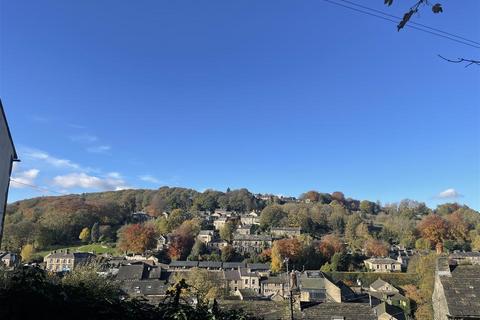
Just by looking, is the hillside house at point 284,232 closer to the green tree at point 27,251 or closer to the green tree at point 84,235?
the green tree at point 84,235

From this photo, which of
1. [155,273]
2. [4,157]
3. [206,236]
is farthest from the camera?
[206,236]

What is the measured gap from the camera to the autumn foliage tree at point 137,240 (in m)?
83.2

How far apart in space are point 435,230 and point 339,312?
8223 cm

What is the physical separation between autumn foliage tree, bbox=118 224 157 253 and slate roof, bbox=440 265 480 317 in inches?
3052

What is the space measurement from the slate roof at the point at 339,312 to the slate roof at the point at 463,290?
208 inches

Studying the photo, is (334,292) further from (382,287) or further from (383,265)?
(383,265)

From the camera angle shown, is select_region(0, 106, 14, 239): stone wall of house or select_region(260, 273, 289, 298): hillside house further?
select_region(260, 273, 289, 298): hillside house

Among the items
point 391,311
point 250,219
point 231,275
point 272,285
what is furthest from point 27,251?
point 391,311

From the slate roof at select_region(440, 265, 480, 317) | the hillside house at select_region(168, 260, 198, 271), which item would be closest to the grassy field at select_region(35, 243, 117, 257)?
the hillside house at select_region(168, 260, 198, 271)

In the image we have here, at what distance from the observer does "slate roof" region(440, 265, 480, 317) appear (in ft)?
36.2

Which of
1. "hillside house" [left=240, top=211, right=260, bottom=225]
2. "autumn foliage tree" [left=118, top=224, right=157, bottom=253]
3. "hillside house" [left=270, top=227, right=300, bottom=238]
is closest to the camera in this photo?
"autumn foliage tree" [left=118, top=224, right=157, bottom=253]

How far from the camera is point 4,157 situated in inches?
512

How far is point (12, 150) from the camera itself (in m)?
14.0

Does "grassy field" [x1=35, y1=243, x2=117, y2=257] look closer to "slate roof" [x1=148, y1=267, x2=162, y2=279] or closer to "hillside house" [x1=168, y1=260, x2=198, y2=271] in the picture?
"hillside house" [x1=168, y1=260, x2=198, y2=271]
